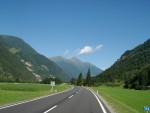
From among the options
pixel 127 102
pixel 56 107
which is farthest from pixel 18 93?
pixel 56 107

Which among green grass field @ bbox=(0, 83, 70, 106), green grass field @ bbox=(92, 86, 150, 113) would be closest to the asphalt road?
green grass field @ bbox=(92, 86, 150, 113)

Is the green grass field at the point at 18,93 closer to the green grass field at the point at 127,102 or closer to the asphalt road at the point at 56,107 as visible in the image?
the asphalt road at the point at 56,107

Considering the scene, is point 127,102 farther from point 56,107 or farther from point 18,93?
point 18,93

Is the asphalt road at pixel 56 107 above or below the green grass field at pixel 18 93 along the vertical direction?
below

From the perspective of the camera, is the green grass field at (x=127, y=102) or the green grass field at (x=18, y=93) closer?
the green grass field at (x=127, y=102)

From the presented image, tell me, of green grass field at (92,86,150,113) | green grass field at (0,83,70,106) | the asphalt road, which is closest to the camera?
the asphalt road

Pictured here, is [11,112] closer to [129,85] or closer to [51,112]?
[51,112]

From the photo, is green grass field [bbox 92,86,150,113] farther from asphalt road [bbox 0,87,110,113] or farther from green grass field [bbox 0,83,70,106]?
green grass field [bbox 0,83,70,106]

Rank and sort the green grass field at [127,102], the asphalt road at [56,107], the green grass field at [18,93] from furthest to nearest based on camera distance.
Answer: the green grass field at [18,93] → the green grass field at [127,102] → the asphalt road at [56,107]

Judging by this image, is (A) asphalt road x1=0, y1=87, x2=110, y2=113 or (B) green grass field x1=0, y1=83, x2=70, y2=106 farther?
(B) green grass field x1=0, y1=83, x2=70, y2=106

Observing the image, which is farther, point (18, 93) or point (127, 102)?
point (18, 93)

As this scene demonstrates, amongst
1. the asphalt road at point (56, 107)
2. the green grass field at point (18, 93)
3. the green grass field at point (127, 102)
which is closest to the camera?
the asphalt road at point (56, 107)

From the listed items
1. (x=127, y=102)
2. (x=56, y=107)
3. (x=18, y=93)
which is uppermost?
(x=18, y=93)

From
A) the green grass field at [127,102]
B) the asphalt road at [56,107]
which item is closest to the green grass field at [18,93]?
the asphalt road at [56,107]
